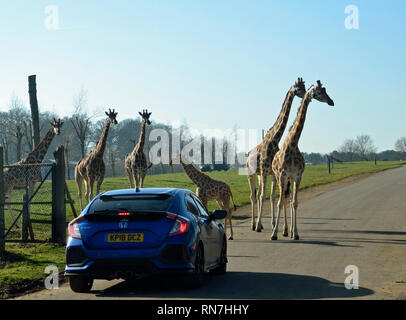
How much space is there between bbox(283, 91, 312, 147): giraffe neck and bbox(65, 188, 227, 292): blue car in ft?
28.4

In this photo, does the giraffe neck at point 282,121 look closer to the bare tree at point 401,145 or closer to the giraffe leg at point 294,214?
the giraffe leg at point 294,214

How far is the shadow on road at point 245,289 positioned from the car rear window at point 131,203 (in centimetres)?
118

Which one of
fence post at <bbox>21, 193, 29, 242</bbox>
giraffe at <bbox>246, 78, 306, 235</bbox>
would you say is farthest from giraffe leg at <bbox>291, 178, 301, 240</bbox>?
fence post at <bbox>21, 193, 29, 242</bbox>

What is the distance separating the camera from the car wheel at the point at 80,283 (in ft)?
30.7

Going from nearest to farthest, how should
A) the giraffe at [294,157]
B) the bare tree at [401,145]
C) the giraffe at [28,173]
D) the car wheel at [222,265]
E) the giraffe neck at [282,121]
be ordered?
the car wheel at [222,265] < the giraffe at [294,157] < the giraffe neck at [282,121] < the giraffe at [28,173] < the bare tree at [401,145]

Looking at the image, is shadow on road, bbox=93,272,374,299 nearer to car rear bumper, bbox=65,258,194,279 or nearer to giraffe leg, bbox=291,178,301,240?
car rear bumper, bbox=65,258,194,279

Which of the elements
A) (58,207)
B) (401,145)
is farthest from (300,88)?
(401,145)

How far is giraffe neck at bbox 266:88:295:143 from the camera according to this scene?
781 inches

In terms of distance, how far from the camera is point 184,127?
9338cm

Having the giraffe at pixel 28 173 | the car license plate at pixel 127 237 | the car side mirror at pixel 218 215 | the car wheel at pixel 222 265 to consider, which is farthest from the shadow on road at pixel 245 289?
the giraffe at pixel 28 173

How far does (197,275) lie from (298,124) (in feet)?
30.8

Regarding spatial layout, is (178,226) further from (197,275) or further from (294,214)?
(294,214)

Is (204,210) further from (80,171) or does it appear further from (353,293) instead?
(80,171)
